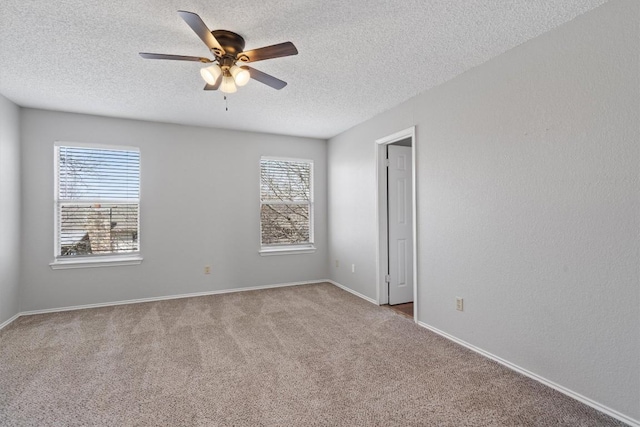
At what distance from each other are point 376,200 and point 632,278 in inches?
100

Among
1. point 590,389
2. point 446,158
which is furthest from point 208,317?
point 590,389

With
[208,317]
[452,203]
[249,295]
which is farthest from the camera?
[249,295]

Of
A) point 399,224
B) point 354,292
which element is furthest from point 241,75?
point 354,292

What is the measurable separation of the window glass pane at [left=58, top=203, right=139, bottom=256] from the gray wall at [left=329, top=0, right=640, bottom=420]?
369 centimetres

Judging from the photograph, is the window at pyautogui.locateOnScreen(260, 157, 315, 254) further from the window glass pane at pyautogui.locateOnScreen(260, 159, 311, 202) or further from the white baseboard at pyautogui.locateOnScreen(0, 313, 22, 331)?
the white baseboard at pyautogui.locateOnScreen(0, 313, 22, 331)

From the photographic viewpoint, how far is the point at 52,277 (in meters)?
3.80

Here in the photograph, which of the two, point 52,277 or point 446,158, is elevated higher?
point 446,158

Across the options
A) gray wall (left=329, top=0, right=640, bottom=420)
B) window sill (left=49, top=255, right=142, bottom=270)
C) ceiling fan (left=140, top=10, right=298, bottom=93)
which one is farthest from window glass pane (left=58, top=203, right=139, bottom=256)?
gray wall (left=329, top=0, right=640, bottom=420)

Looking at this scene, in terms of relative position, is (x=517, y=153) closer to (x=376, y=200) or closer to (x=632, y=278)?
(x=632, y=278)

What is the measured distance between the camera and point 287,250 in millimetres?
5012

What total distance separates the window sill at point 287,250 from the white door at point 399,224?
1.53 meters

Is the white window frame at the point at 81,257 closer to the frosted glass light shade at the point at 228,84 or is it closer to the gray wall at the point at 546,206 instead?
the frosted glass light shade at the point at 228,84

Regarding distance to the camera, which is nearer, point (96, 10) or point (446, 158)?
point (96, 10)

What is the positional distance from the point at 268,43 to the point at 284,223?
3110 mm
